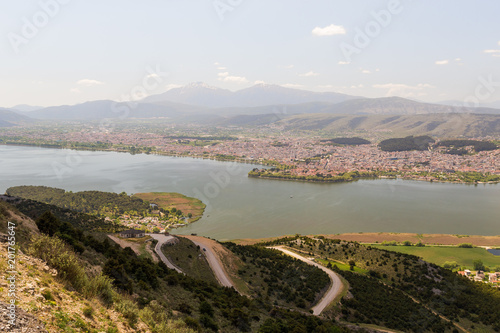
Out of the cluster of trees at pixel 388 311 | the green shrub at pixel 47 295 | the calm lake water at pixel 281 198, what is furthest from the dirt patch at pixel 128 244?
the calm lake water at pixel 281 198

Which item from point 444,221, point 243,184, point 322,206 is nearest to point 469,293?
point 444,221

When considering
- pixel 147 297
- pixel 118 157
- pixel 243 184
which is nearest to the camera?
pixel 147 297

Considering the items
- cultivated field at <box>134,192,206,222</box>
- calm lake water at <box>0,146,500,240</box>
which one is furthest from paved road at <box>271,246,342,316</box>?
cultivated field at <box>134,192,206,222</box>

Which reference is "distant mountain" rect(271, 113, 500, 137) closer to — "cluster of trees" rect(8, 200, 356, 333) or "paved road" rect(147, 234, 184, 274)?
"paved road" rect(147, 234, 184, 274)

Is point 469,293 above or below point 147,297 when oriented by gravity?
below

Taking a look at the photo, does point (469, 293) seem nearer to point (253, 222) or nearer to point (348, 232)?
point (348, 232)

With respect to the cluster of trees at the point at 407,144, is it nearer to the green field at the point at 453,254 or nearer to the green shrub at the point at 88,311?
the green field at the point at 453,254
